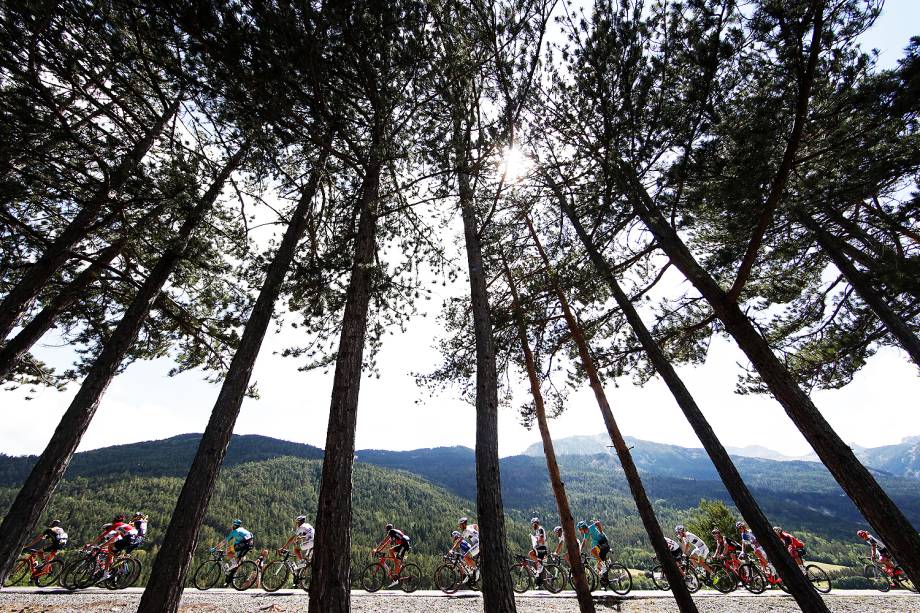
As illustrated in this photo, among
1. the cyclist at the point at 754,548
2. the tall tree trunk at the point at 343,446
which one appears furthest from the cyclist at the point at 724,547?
the tall tree trunk at the point at 343,446

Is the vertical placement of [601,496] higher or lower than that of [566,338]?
lower

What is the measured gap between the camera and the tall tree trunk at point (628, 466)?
5829mm

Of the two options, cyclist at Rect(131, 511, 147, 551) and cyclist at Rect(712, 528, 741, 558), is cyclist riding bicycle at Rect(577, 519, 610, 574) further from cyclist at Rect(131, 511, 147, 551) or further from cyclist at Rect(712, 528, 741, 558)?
cyclist at Rect(131, 511, 147, 551)

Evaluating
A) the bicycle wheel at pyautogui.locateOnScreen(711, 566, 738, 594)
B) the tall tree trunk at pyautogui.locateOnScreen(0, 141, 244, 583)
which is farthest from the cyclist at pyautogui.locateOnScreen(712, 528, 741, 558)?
the tall tree trunk at pyautogui.locateOnScreen(0, 141, 244, 583)

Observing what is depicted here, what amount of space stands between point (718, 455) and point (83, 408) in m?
10.5

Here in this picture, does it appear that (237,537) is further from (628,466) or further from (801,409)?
(801,409)

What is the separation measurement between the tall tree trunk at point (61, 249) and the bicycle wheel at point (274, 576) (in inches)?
326

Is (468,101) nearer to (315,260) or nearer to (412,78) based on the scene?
(412,78)

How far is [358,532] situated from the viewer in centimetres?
5603

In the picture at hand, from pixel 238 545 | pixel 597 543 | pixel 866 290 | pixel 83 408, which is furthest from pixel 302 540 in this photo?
pixel 866 290

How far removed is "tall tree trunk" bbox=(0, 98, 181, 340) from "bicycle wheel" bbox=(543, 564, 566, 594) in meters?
13.2

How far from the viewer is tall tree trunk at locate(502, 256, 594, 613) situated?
22.2ft

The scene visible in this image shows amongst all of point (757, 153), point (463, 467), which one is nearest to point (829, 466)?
point (757, 153)

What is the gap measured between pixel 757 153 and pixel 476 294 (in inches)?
166
